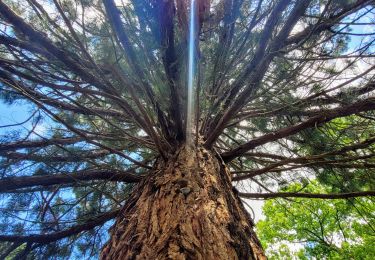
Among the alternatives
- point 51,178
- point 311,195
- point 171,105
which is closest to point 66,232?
point 51,178

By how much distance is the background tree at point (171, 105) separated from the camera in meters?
1.39

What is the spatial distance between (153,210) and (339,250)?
7.10 meters

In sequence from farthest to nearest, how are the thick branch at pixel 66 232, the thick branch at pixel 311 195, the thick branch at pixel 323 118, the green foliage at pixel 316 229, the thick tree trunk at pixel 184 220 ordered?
1. the green foliage at pixel 316 229
2. the thick branch at pixel 66 232
3. the thick branch at pixel 311 195
4. the thick branch at pixel 323 118
5. the thick tree trunk at pixel 184 220

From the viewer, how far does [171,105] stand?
2102 mm

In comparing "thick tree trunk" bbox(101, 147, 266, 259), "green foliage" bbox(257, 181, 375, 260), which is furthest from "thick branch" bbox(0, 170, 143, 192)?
"green foliage" bbox(257, 181, 375, 260)

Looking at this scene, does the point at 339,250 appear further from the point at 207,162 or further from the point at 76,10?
the point at 76,10

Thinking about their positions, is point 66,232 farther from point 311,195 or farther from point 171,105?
point 311,195

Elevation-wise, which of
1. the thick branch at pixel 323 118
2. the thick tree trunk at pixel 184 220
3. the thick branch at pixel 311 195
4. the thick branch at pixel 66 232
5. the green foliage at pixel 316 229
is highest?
the green foliage at pixel 316 229

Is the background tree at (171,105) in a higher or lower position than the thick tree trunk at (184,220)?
higher

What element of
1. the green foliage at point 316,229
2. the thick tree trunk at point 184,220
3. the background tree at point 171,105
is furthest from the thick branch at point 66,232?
the green foliage at point 316,229

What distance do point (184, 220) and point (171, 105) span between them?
1.04 m

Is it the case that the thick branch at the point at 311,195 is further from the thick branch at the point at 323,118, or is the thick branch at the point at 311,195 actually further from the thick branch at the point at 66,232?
the thick branch at the point at 66,232

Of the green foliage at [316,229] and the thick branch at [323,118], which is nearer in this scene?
the thick branch at [323,118]

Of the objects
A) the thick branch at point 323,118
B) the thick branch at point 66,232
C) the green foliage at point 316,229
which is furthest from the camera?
the green foliage at point 316,229
